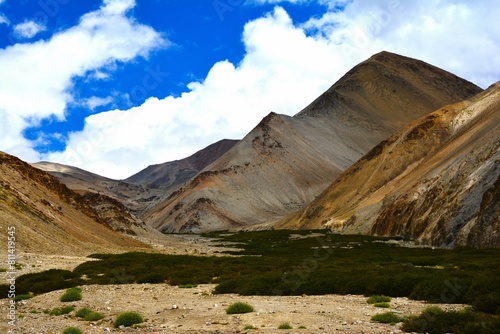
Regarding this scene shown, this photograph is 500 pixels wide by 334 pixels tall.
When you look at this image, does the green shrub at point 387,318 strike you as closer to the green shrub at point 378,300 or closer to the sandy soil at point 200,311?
the sandy soil at point 200,311

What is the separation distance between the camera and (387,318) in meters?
18.2

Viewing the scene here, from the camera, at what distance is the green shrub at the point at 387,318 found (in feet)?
59.3

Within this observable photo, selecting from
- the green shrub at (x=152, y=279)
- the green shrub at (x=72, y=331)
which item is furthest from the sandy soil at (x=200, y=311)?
the green shrub at (x=152, y=279)

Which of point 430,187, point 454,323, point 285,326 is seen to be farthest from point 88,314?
point 430,187

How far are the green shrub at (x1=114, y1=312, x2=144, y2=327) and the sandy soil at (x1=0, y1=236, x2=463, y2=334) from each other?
339mm

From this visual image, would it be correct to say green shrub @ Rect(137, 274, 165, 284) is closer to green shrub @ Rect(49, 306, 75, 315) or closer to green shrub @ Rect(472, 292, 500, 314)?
green shrub @ Rect(49, 306, 75, 315)

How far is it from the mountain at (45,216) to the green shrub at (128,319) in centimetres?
3251

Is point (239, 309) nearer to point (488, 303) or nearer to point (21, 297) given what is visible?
point (488, 303)

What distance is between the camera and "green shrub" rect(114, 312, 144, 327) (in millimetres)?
19344

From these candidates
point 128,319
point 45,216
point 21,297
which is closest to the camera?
point 128,319

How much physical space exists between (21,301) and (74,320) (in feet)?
19.9

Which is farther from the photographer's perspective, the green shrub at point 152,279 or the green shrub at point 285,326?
the green shrub at point 152,279

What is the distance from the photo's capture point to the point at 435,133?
484 ft

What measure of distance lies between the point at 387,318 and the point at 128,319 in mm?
9574
